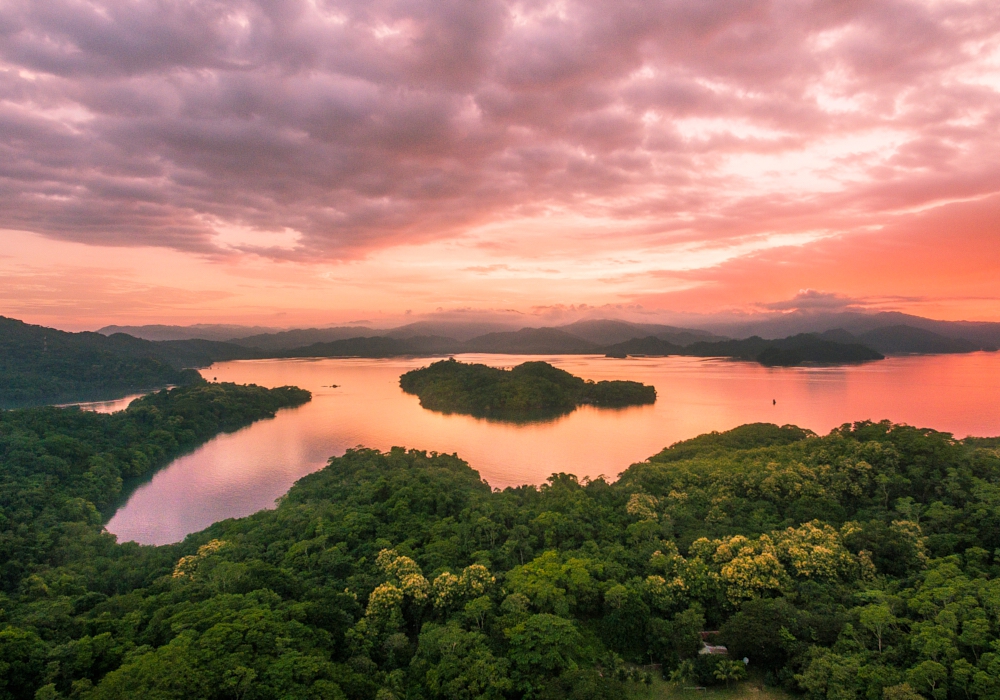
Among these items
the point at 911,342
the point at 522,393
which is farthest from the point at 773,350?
the point at 522,393

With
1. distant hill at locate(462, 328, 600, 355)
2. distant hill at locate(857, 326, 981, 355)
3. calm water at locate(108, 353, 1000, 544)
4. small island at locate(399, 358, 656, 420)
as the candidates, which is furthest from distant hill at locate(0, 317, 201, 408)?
distant hill at locate(857, 326, 981, 355)

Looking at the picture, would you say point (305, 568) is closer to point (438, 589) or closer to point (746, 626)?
point (438, 589)

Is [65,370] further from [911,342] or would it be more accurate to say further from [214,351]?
[911,342]

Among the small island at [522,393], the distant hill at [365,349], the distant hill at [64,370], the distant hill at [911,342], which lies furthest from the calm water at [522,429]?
the distant hill at [365,349]

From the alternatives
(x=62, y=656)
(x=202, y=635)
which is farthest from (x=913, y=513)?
(x=62, y=656)

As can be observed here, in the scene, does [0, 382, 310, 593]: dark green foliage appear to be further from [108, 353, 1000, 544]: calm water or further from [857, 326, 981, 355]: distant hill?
[857, 326, 981, 355]: distant hill

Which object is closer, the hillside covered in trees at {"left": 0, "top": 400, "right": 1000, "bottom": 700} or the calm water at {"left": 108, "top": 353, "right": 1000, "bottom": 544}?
the hillside covered in trees at {"left": 0, "top": 400, "right": 1000, "bottom": 700}

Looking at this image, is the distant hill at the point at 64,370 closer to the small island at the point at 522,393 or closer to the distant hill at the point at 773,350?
the small island at the point at 522,393
